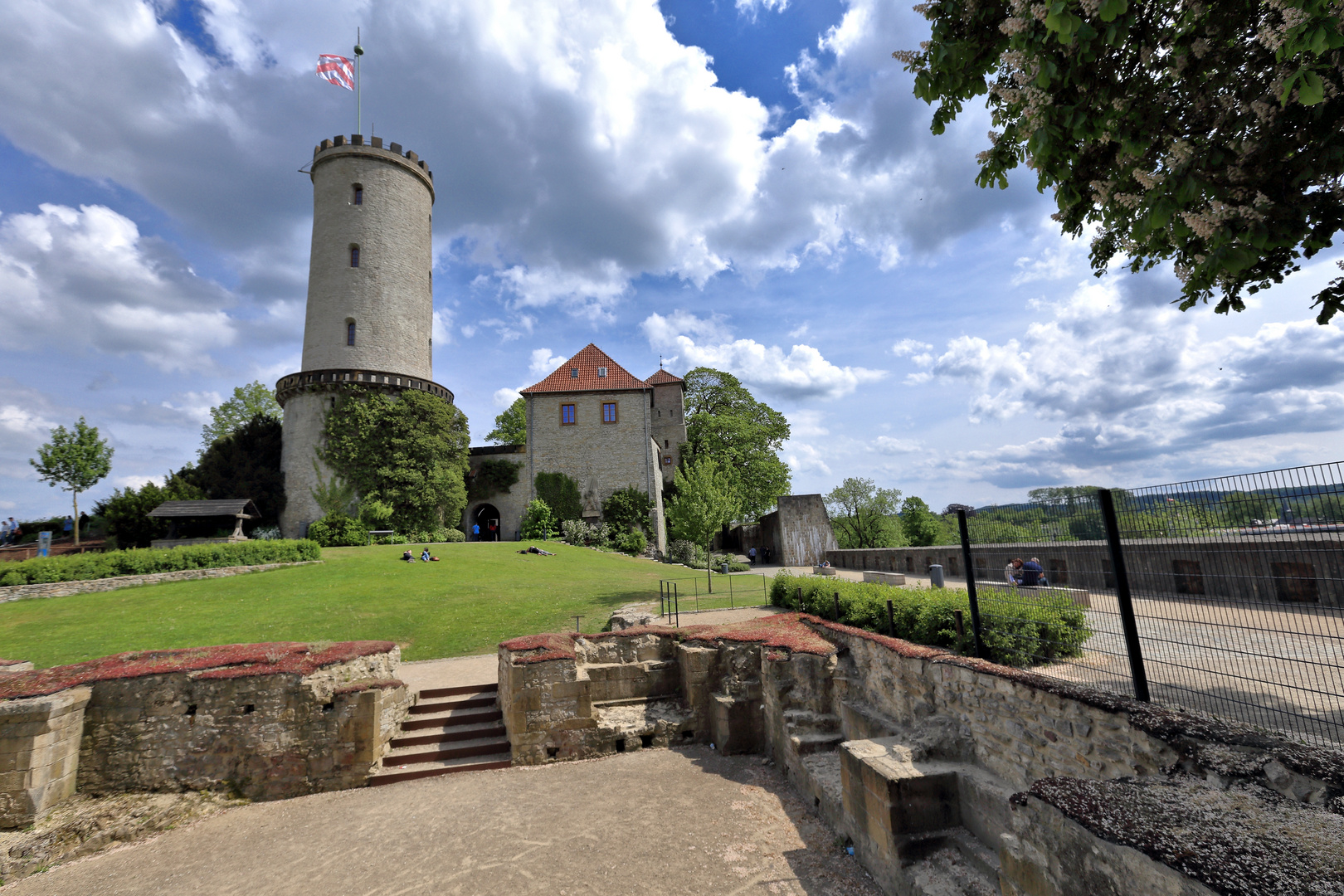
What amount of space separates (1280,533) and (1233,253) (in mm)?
2056

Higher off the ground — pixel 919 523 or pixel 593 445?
pixel 593 445

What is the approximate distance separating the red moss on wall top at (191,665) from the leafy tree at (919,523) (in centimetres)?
6010

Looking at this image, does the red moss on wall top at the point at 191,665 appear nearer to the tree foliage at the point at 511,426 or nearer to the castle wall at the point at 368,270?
the castle wall at the point at 368,270

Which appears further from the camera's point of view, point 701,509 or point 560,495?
point 560,495

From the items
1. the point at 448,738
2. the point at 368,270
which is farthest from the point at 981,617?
the point at 368,270

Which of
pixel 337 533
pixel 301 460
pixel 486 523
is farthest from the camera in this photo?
pixel 486 523

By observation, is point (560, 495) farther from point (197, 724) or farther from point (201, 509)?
point (197, 724)

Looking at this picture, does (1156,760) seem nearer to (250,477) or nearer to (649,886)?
(649,886)

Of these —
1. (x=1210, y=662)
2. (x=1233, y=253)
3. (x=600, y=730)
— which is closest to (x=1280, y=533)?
(x=1210, y=662)

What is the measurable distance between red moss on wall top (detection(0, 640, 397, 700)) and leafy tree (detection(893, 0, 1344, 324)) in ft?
37.7

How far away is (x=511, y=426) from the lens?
5191 cm

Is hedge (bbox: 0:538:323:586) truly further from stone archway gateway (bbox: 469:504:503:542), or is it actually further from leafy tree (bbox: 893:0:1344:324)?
leafy tree (bbox: 893:0:1344:324)

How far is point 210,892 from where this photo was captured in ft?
19.8

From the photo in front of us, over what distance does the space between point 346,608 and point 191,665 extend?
25.6 ft
